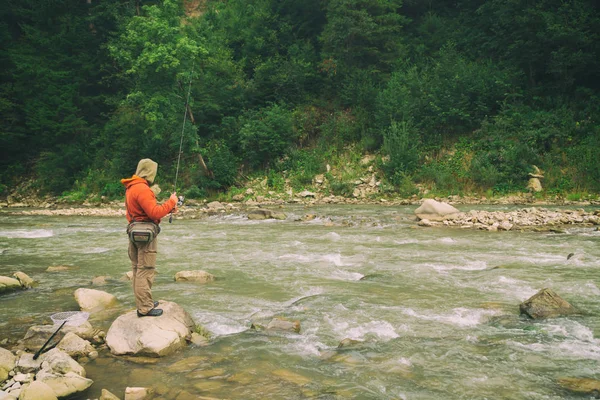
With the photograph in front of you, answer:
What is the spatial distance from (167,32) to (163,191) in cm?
912

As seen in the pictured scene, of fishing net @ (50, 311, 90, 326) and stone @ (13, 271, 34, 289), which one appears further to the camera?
stone @ (13, 271, 34, 289)

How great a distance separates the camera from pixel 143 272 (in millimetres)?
5223

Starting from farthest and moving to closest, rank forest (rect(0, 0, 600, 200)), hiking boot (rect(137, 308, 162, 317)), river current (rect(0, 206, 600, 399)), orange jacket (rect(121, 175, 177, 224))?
1. forest (rect(0, 0, 600, 200))
2. hiking boot (rect(137, 308, 162, 317))
3. orange jacket (rect(121, 175, 177, 224))
4. river current (rect(0, 206, 600, 399))

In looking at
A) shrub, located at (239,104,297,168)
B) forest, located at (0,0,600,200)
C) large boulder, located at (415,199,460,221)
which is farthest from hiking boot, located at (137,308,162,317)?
shrub, located at (239,104,297,168)

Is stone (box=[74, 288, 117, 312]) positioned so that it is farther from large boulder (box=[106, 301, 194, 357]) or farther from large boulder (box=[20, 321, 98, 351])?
large boulder (box=[106, 301, 194, 357])

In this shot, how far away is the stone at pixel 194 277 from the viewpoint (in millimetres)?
7918

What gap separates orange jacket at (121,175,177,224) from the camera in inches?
198

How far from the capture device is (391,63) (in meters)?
27.4

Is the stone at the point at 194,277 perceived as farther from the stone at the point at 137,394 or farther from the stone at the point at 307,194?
the stone at the point at 307,194

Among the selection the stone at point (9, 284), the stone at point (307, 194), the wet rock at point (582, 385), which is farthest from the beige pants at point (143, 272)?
the stone at point (307, 194)

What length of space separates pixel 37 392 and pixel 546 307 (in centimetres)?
575

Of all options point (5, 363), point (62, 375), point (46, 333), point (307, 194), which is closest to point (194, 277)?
point (46, 333)

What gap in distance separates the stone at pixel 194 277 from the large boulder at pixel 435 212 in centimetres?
893

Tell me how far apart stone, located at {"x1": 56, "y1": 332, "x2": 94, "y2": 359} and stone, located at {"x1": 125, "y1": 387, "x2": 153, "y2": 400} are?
1.21 metres
